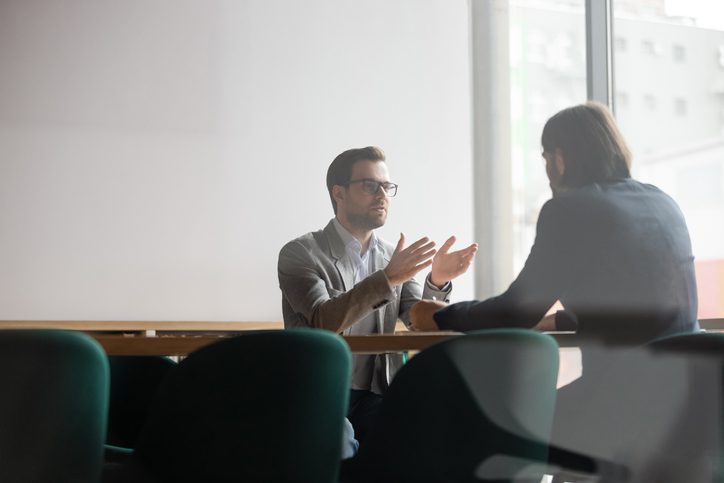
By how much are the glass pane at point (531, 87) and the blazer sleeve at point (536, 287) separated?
3240mm

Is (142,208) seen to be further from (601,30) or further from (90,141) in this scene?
(601,30)

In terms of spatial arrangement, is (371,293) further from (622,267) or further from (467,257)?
(622,267)

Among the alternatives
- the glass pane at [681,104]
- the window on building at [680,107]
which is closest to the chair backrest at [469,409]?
the glass pane at [681,104]

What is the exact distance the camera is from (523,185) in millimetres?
5465

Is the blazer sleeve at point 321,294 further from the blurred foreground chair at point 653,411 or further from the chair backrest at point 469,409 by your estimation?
the chair backrest at point 469,409

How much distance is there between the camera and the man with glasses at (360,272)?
2.49 m

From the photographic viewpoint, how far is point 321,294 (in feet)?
8.74

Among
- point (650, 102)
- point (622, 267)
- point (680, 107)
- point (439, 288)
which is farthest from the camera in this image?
point (650, 102)

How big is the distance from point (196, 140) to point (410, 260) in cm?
306

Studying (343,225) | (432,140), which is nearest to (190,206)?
(432,140)

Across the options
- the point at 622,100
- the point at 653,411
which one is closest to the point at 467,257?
Result: the point at 653,411

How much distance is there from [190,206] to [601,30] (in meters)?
2.52

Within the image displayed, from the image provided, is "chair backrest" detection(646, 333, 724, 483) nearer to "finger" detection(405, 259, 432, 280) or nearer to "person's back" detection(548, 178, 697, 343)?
"person's back" detection(548, 178, 697, 343)

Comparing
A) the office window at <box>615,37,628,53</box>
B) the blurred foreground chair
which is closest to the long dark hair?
the blurred foreground chair
